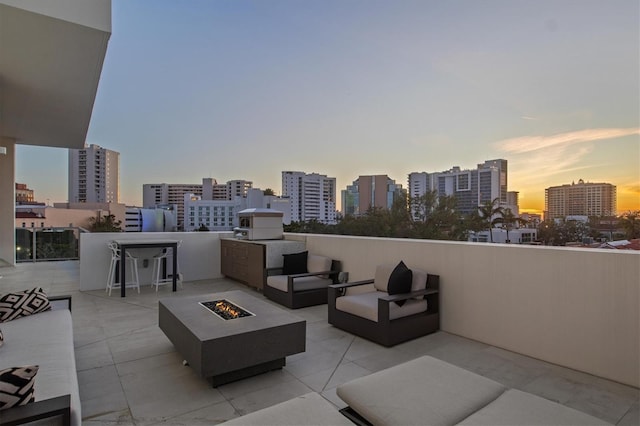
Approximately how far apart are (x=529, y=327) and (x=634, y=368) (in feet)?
2.38

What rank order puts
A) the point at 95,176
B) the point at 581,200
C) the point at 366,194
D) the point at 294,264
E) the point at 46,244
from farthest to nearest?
the point at 95,176
the point at 366,194
the point at 46,244
the point at 581,200
the point at 294,264

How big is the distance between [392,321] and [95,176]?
19.5 meters

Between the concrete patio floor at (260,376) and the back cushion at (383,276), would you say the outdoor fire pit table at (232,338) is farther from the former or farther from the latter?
the back cushion at (383,276)

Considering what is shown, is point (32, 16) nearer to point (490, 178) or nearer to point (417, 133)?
point (417, 133)

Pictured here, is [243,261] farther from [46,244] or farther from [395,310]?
[46,244]

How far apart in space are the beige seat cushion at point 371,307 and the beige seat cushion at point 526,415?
6.15 ft

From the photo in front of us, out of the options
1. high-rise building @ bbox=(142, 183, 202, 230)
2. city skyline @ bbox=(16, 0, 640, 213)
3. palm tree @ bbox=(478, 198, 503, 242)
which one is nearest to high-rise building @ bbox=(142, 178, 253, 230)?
high-rise building @ bbox=(142, 183, 202, 230)

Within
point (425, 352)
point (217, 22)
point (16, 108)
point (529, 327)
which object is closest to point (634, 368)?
point (529, 327)

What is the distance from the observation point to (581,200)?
256 inches

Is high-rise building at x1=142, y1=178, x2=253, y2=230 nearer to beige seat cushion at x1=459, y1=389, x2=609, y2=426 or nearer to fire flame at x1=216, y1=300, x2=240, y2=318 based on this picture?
fire flame at x1=216, y1=300, x2=240, y2=318

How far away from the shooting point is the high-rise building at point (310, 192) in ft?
56.0

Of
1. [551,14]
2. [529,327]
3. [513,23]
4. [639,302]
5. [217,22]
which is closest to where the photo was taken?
[639,302]

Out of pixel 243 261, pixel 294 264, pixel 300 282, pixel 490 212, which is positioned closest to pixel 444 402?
pixel 300 282

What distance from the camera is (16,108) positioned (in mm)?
6031
